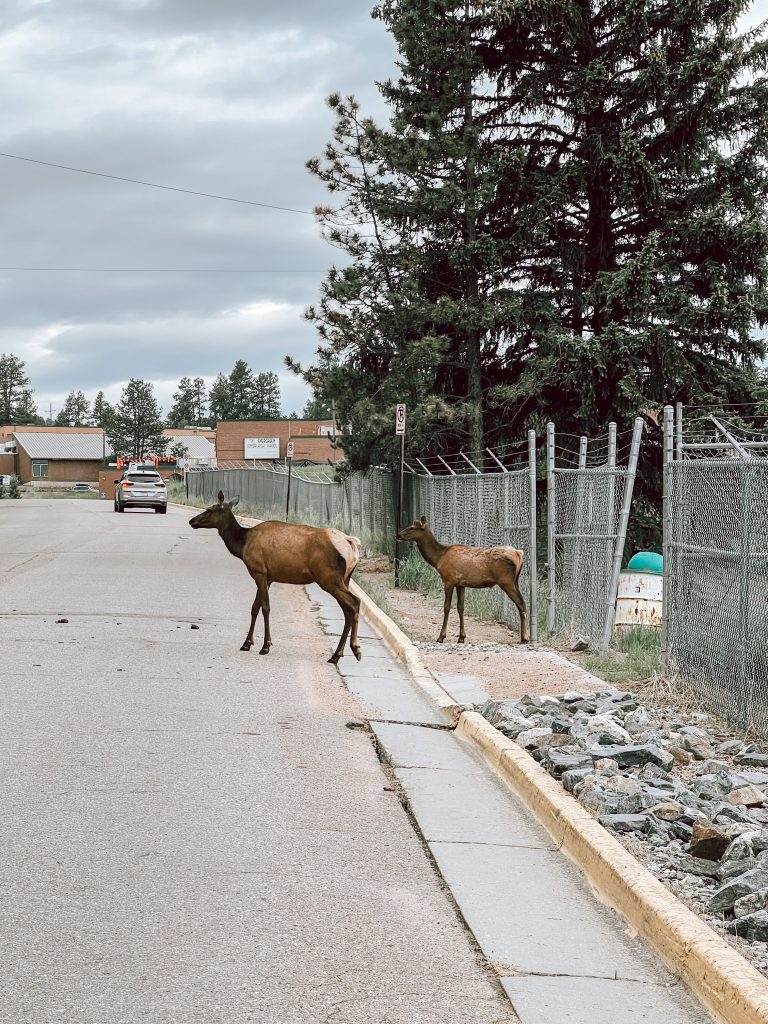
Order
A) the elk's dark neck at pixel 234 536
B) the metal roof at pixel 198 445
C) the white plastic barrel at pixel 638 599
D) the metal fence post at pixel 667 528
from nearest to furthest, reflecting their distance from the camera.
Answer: the metal fence post at pixel 667 528
the elk's dark neck at pixel 234 536
the white plastic barrel at pixel 638 599
the metal roof at pixel 198 445

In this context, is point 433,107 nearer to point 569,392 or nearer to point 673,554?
point 569,392

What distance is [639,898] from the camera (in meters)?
4.87

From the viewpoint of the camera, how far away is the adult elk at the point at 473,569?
13.4 meters

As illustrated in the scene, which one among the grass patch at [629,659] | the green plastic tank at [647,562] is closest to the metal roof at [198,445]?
the green plastic tank at [647,562]

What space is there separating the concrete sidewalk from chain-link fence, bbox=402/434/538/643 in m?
5.51

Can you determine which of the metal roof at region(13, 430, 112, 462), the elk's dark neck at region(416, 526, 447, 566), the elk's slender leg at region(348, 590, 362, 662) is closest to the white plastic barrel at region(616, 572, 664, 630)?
the elk's dark neck at region(416, 526, 447, 566)

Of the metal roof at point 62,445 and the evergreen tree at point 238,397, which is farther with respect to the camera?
the evergreen tree at point 238,397

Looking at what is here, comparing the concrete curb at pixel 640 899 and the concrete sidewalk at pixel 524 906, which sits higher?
the concrete curb at pixel 640 899

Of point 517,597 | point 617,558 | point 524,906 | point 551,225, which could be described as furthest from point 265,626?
point 551,225

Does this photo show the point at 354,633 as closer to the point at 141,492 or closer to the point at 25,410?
the point at 141,492

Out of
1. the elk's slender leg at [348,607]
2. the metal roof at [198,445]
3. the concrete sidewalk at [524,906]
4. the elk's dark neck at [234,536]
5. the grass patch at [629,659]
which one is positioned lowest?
the grass patch at [629,659]

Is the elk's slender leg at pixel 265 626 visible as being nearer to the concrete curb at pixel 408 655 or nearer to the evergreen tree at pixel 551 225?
the concrete curb at pixel 408 655

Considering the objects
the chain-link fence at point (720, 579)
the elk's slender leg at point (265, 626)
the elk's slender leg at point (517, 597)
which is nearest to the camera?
the chain-link fence at point (720, 579)

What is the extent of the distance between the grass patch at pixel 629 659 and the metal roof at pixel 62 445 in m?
118
